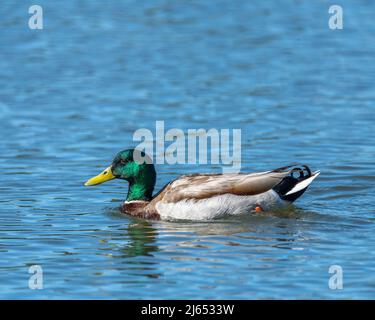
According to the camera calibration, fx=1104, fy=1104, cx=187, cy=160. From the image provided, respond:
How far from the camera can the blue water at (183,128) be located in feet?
39.8

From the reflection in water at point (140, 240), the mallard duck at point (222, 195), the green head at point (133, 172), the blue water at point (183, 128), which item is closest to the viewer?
the blue water at point (183, 128)

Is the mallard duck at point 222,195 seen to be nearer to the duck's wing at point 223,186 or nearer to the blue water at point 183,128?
the duck's wing at point 223,186

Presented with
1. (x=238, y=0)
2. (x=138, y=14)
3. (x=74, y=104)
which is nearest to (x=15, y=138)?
(x=74, y=104)

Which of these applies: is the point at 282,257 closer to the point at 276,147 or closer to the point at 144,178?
the point at 144,178

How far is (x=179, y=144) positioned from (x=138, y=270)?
22.3 ft

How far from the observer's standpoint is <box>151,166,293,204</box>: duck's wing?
14938 mm

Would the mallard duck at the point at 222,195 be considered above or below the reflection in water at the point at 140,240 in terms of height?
above

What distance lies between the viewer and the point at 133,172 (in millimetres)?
15523

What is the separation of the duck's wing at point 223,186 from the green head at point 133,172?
56cm

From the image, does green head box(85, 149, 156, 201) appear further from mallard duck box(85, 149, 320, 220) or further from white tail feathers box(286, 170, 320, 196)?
white tail feathers box(286, 170, 320, 196)

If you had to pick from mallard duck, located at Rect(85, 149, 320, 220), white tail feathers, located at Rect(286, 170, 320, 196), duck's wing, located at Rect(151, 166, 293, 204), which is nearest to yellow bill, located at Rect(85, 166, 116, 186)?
mallard duck, located at Rect(85, 149, 320, 220)

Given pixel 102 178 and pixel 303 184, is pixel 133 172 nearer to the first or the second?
pixel 102 178

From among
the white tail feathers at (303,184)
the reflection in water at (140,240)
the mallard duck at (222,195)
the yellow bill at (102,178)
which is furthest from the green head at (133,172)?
the white tail feathers at (303,184)

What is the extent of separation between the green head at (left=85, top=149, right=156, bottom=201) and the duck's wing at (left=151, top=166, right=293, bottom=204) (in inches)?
21.9
